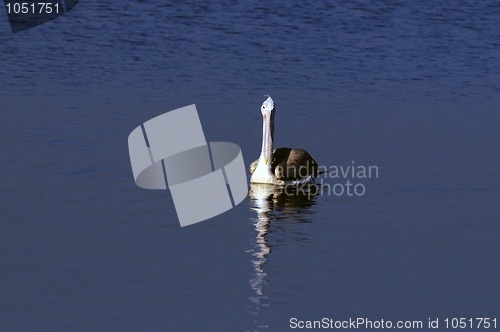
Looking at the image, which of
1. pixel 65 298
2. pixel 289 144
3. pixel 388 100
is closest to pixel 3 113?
pixel 289 144

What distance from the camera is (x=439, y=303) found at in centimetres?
1992

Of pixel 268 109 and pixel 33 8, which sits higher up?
pixel 268 109

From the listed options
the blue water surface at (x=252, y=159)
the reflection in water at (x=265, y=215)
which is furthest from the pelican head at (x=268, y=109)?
the reflection in water at (x=265, y=215)

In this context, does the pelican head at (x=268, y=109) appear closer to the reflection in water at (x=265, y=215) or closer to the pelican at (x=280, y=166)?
the pelican at (x=280, y=166)

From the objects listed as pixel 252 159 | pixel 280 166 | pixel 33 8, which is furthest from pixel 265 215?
pixel 33 8

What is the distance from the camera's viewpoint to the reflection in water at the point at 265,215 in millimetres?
20292

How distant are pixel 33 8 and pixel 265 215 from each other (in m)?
27.7

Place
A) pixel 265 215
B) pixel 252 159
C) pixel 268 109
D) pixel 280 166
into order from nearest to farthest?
pixel 265 215, pixel 280 166, pixel 268 109, pixel 252 159

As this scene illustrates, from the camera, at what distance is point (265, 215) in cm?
2531

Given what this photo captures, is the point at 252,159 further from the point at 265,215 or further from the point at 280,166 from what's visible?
the point at 265,215

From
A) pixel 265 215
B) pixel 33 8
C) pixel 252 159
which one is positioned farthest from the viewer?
pixel 33 8

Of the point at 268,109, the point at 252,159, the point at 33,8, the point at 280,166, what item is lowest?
the point at 33,8

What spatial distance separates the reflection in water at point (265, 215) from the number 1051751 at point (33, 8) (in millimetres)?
23388

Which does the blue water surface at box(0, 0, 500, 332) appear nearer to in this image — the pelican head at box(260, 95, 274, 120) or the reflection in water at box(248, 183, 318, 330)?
the reflection in water at box(248, 183, 318, 330)
